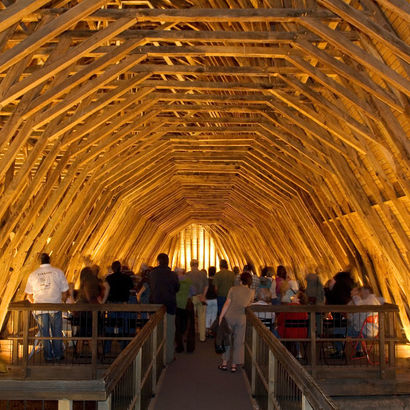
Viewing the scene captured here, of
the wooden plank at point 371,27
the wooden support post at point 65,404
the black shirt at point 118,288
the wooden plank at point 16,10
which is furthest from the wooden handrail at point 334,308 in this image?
the wooden support post at point 65,404

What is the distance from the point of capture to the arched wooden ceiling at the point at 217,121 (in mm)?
7969

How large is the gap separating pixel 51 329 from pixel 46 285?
0.70 metres

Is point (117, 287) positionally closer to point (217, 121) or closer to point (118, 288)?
point (118, 288)

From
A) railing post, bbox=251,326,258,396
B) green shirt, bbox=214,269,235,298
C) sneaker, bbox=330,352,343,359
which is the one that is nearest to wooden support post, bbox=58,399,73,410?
railing post, bbox=251,326,258,396

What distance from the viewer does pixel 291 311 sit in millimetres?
9180

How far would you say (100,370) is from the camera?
9633 mm

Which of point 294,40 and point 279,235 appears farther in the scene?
point 279,235

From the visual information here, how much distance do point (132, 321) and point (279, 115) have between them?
4943 millimetres

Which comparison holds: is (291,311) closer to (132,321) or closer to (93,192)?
(132,321)

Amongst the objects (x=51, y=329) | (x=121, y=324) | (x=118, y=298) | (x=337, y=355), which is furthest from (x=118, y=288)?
(x=337, y=355)

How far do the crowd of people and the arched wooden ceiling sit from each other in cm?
127

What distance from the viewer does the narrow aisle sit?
727cm

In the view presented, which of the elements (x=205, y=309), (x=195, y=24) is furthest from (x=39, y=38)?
(x=205, y=309)

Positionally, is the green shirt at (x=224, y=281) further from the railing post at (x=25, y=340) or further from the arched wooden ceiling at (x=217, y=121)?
the railing post at (x=25, y=340)
